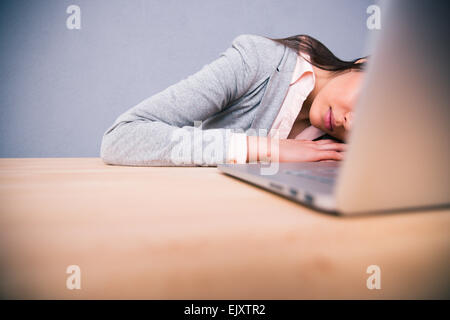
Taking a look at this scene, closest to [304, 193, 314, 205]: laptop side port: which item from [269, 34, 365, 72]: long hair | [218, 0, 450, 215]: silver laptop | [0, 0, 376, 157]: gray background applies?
[218, 0, 450, 215]: silver laptop

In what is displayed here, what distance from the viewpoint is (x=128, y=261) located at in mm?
111

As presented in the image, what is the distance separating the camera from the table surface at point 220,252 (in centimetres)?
10

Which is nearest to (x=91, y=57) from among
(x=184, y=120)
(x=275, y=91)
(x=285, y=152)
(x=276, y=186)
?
(x=184, y=120)

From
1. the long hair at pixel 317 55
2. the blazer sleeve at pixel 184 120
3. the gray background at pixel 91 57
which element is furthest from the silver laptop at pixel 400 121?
the gray background at pixel 91 57

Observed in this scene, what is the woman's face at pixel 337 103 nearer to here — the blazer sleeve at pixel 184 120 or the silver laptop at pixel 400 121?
the blazer sleeve at pixel 184 120

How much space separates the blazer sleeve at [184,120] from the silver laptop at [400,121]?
1.12 ft

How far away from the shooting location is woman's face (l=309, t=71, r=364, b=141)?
0.62 meters

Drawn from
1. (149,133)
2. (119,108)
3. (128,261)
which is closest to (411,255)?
(128,261)

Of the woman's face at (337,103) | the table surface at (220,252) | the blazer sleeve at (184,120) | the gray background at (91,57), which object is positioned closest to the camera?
the table surface at (220,252)

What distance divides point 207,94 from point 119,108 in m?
0.63

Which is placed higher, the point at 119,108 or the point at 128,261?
the point at 119,108

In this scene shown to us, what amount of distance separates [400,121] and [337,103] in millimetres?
572

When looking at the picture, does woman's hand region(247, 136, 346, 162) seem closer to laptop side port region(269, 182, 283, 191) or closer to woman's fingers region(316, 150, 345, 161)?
woman's fingers region(316, 150, 345, 161)
